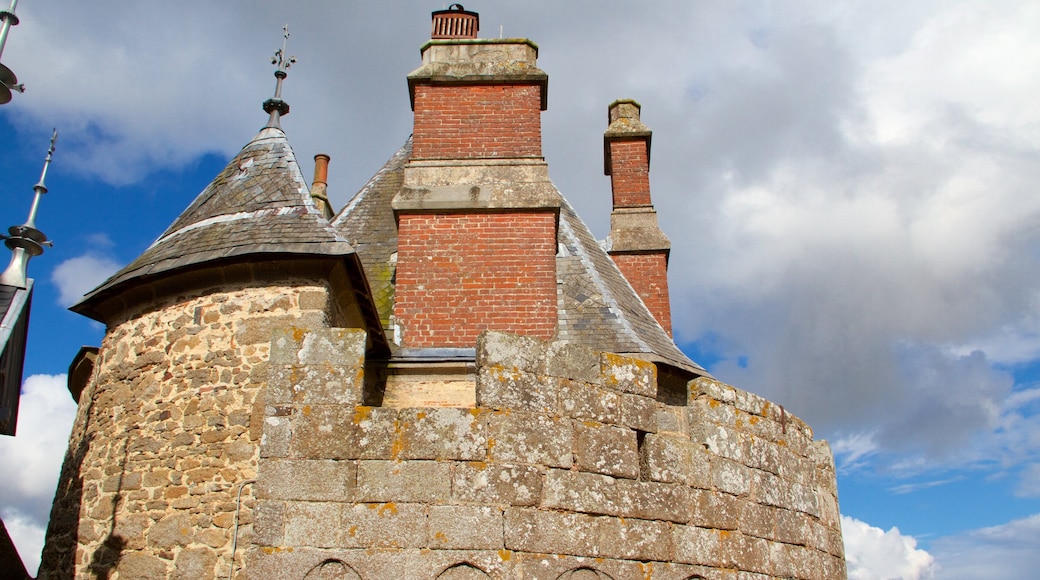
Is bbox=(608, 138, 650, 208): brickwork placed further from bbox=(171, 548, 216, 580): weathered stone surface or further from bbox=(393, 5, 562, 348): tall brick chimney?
bbox=(171, 548, 216, 580): weathered stone surface

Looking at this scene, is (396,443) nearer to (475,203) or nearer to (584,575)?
(584,575)

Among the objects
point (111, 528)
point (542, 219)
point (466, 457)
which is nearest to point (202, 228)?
point (111, 528)

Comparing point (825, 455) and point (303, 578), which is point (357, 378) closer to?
point (303, 578)

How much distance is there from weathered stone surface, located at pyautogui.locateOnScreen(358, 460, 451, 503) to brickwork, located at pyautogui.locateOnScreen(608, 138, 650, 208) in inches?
395

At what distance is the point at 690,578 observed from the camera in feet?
15.9

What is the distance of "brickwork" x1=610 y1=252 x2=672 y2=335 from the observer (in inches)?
512

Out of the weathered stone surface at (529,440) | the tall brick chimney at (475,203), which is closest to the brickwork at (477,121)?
the tall brick chimney at (475,203)

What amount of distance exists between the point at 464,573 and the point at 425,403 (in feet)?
12.7

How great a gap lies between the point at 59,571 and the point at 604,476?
5000 millimetres

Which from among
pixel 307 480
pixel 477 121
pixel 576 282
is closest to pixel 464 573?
pixel 307 480

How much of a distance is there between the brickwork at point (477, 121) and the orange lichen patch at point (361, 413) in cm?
578

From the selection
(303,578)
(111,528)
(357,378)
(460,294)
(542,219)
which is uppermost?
(542,219)

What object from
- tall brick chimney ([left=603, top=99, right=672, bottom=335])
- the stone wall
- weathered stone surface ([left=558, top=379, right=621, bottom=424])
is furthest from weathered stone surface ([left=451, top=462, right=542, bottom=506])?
tall brick chimney ([left=603, top=99, right=672, bottom=335])

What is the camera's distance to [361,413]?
445 centimetres
